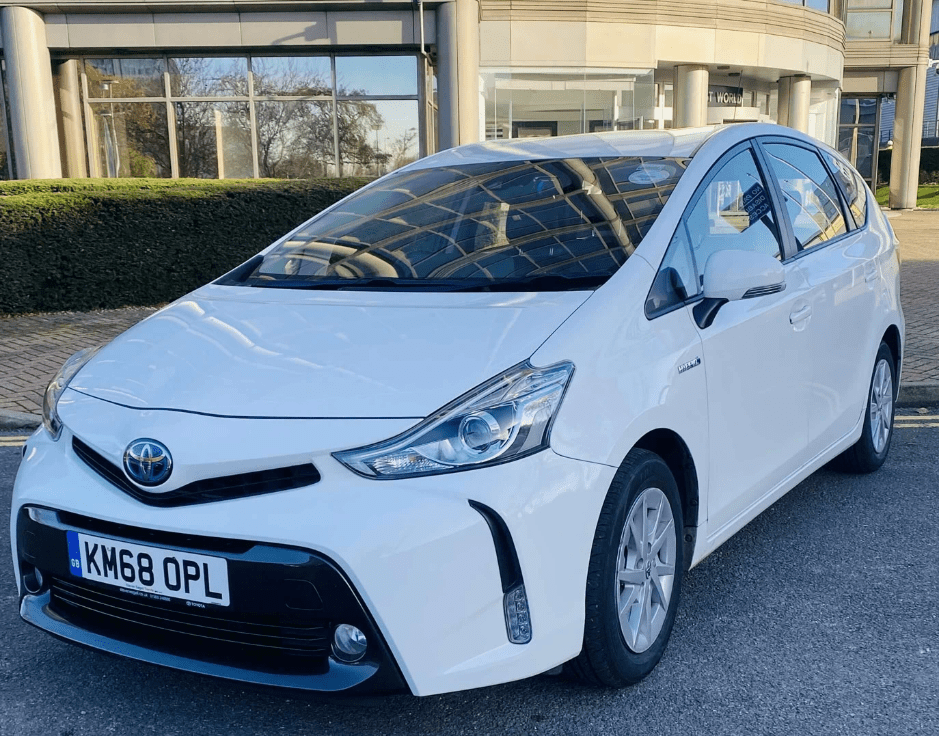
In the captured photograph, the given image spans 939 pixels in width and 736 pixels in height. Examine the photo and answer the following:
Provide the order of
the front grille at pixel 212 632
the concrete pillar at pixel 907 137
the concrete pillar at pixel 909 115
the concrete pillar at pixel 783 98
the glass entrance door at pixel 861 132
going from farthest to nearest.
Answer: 1. the glass entrance door at pixel 861 132
2. the concrete pillar at pixel 907 137
3. the concrete pillar at pixel 909 115
4. the concrete pillar at pixel 783 98
5. the front grille at pixel 212 632

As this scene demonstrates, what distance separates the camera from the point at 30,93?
18.5 m

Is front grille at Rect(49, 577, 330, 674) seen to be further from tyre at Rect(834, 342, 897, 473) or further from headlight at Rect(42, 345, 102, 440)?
tyre at Rect(834, 342, 897, 473)

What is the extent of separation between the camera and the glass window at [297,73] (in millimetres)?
19406

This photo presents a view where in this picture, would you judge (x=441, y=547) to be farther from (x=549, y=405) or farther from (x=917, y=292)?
(x=917, y=292)

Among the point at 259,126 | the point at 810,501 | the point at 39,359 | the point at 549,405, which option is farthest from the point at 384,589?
the point at 259,126

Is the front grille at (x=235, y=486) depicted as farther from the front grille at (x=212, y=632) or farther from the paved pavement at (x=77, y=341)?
the paved pavement at (x=77, y=341)

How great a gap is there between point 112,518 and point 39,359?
19.4 feet

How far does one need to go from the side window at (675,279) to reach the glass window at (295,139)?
17.0 meters

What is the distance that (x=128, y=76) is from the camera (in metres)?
19.6

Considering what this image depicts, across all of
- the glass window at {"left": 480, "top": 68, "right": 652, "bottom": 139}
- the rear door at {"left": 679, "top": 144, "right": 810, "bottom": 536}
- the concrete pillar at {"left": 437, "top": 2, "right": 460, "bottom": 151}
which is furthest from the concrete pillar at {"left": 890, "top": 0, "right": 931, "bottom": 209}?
the rear door at {"left": 679, "top": 144, "right": 810, "bottom": 536}

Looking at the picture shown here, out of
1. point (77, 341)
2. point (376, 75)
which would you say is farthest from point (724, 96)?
point (77, 341)

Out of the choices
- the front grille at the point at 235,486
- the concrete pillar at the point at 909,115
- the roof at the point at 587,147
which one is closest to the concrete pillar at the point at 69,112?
the roof at the point at 587,147

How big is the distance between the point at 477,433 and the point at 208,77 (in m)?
18.6

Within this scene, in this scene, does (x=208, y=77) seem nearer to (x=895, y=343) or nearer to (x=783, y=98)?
(x=783, y=98)
